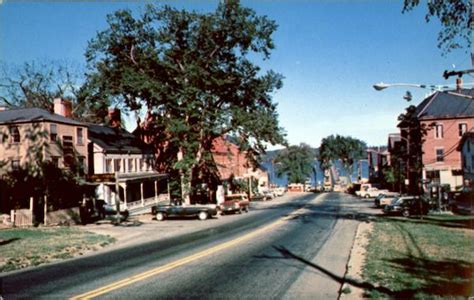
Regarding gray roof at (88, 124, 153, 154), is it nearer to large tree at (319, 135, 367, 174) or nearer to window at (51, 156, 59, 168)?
window at (51, 156, 59, 168)

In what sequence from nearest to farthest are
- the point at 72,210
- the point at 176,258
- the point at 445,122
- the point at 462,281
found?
the point at 462,281
the point at 176,258
the point at 72,210
the point at 445,122

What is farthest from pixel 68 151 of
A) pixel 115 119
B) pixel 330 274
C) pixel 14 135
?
pixel 330 274

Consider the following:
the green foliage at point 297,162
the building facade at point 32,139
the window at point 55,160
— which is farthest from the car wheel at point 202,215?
the green foliage at point 297,162

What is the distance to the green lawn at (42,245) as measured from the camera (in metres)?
17.1

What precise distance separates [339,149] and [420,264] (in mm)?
134172

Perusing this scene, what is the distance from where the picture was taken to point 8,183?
3550cm

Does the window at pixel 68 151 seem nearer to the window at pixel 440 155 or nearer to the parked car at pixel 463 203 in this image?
the parked car at pixel 463 203

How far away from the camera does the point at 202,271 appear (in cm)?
1387

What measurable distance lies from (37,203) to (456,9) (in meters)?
29.9

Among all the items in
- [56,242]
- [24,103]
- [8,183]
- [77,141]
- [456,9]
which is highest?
[24,103]

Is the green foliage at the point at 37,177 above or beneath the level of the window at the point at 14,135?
beneath

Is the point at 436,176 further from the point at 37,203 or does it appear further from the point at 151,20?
the point at 37,203

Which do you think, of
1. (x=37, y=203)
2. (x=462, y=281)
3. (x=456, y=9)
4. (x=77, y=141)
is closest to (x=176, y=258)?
(x=462, y=281)

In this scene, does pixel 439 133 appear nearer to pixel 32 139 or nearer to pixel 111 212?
pixel 111 212
